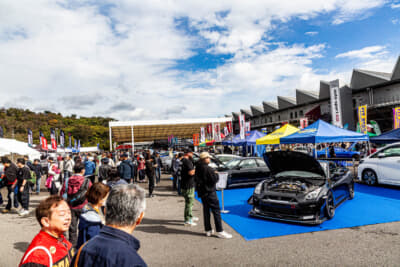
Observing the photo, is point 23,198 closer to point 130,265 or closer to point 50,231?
point 50,231

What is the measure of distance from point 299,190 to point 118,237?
536 cm

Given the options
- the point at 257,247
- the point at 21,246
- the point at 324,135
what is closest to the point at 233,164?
the point at 324,135

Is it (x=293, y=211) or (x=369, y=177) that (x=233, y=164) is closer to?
(x=293, y=211)

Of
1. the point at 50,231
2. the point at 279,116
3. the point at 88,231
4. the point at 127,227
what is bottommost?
the point at 88,231

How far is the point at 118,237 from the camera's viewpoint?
1454mm

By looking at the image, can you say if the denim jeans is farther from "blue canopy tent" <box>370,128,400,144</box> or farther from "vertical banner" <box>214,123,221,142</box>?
"vertical banner" <box>214,123,221,142</box>

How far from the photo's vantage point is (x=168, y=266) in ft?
13.5

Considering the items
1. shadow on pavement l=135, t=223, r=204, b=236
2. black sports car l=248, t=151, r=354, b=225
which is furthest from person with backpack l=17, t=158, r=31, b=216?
black sports car l=248, t=151, r=354, b=225

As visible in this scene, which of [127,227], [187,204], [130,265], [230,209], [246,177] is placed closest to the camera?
[130,265]

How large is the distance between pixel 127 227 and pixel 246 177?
9747mm

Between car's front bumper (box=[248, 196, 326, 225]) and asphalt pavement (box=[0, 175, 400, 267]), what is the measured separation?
426 mm

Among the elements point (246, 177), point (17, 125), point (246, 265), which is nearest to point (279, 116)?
point (246, 177)

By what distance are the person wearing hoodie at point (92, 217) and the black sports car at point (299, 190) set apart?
418 centimetres

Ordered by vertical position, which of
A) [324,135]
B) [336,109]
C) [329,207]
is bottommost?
[329,207]
